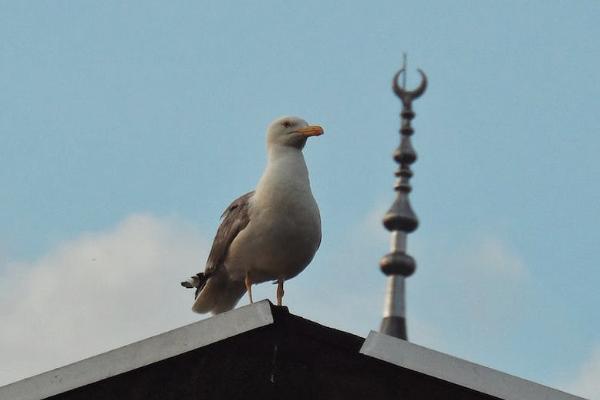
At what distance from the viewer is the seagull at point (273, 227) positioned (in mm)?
10188

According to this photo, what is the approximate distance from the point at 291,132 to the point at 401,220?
5215cm

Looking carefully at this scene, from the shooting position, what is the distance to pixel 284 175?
10.4 metres

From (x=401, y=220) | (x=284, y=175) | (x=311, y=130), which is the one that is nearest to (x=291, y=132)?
(x=311, y=130)

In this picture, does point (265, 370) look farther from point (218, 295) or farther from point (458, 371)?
point (218, 295)

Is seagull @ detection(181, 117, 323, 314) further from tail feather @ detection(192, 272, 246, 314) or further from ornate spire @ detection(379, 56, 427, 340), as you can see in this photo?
ornate spire @ detection(379, 56, 427, 340)

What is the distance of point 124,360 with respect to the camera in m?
8.27

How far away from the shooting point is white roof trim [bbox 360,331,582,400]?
8125 millimetres

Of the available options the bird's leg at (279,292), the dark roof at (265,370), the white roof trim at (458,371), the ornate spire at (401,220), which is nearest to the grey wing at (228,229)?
the bird's leg at (279,292)

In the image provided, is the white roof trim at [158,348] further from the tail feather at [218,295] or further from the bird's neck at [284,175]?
the tail feather at [218,295]

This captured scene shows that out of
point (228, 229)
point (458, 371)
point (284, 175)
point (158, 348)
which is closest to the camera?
point (458, 371)

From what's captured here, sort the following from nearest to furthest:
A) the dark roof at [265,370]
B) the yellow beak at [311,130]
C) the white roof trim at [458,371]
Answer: the white roof trim at [458,371] → the dark roof at [265,370] → the yellow beak at [311,130]

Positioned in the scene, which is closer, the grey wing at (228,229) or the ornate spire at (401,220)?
the grey wing at (228,229)

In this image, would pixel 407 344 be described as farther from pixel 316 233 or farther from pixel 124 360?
pixel 316 233

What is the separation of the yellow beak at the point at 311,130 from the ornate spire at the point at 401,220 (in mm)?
51201
